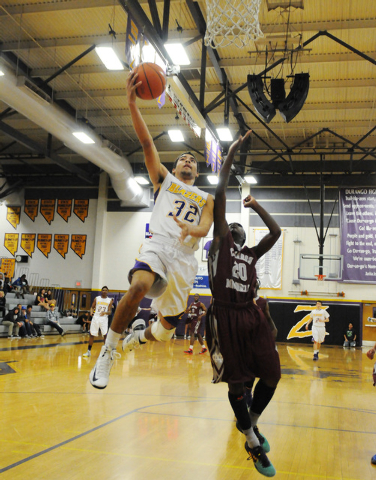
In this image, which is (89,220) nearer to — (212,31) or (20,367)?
(20,367)

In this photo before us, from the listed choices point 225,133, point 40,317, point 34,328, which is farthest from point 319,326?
point 40,317

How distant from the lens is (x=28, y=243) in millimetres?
24250

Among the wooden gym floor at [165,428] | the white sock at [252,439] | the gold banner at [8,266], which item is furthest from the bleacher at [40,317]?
the white sock at [252,439]

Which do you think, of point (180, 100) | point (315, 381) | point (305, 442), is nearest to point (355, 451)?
point (305, 442)

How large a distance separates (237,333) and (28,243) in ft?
73.3

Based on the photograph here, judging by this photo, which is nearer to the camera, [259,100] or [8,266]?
[259,100]

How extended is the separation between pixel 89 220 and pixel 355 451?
20.3m

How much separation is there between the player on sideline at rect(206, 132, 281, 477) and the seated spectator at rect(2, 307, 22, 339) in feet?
45.9

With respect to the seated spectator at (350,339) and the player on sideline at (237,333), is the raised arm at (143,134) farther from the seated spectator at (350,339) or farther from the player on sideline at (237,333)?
the seated spectator at (350,339)

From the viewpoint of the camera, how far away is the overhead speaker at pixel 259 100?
10.4 meters

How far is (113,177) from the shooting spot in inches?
810

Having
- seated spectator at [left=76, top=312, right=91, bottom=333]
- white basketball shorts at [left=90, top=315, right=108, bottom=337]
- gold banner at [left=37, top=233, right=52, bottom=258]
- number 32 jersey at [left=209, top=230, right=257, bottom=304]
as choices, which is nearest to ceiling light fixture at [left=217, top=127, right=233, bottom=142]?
white basketball shorts at [left=90, top=315, right=108, bottom=337]

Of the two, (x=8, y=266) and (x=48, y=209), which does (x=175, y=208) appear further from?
(x=8, y=266)

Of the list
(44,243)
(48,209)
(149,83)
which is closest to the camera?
(149,83)
